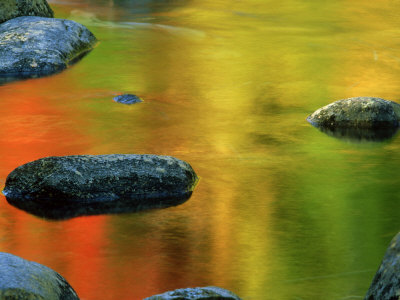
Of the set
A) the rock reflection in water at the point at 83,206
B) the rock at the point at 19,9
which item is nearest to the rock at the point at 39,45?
the rock at the point at 19,9

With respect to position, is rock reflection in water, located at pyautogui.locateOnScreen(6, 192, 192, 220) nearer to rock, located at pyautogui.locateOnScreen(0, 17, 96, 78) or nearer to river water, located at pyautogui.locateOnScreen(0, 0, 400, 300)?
river water, located at pyautogui.locateOnScreen(0, 0, 400, 300)

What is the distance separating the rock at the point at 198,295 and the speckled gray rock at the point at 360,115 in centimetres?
459

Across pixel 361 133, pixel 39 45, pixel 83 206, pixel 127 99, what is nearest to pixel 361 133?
pixel 361 133

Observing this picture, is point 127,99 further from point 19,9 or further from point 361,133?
point 19,9

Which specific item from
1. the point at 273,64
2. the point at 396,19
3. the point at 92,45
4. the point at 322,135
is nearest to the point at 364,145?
the point at 322,135

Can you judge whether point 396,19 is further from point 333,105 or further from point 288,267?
point 288,267

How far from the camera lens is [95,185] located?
281 inches

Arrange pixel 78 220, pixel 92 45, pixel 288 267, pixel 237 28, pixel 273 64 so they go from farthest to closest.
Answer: pixel 237 28
pixel 92 45
pixel 273 64
pixel 78 220
pixel 288 267

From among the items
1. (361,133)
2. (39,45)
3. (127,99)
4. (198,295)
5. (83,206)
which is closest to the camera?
(198,295)

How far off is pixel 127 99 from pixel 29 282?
19.9ft

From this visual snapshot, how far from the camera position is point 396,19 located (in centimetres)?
1659

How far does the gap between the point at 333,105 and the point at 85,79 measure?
11.6ft

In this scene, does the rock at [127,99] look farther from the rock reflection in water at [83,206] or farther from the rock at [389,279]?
the rock at [389,279]

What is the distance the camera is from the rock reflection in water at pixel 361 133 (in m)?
8.99
